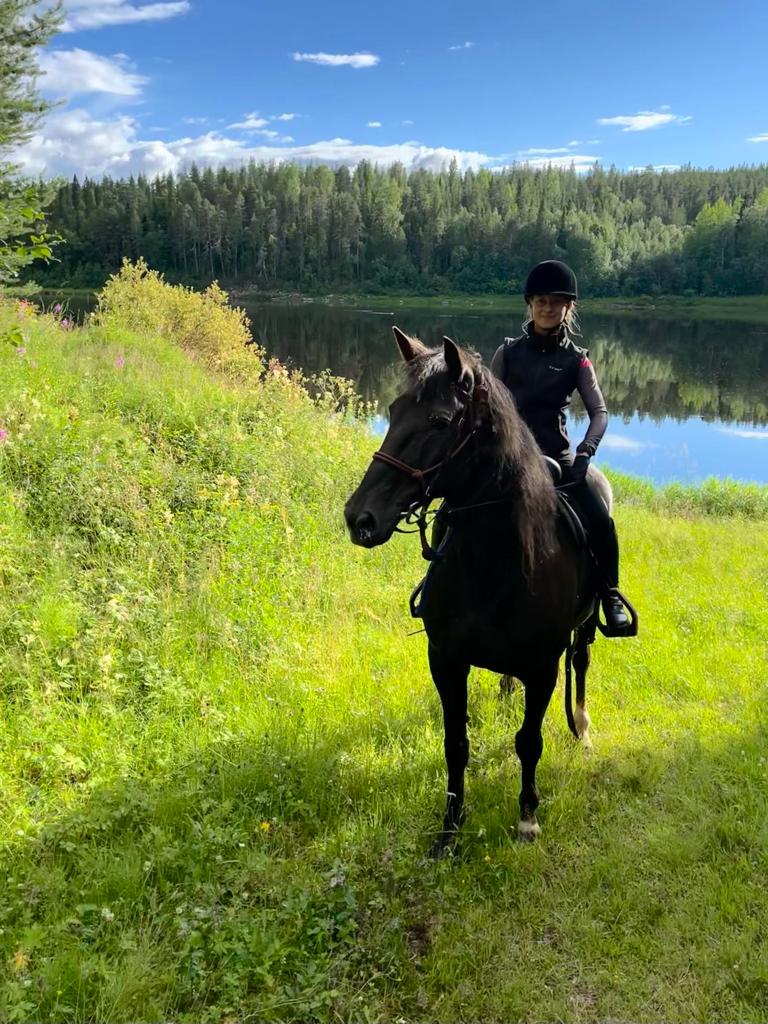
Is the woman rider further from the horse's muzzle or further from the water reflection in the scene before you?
the horse's muzzle

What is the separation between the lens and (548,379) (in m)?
3.99

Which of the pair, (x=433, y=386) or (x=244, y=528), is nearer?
(x=433, y=386)

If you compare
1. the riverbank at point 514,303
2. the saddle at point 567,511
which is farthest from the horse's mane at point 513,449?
the riverbank at point 514,303

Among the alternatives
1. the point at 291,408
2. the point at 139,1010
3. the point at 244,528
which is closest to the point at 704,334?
the point at 291,408

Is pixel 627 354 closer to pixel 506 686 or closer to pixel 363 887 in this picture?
pixel 506 686

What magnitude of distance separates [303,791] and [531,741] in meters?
1.40

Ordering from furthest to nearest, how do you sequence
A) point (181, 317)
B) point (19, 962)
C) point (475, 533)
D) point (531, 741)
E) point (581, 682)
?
point (181, 317) → point (581, 682) → point (531, 741) → point (475, 533) → point (19, 962)

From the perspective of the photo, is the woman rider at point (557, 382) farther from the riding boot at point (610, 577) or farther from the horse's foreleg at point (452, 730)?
the horse's foreleg at point (452, 730)

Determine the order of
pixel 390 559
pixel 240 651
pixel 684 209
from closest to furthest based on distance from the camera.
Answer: pixel 240 651 < pixel 390 559 < pixel 684 209

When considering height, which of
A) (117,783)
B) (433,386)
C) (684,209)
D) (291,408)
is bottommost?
(117,783)

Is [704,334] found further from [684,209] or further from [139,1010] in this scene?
[684,209]

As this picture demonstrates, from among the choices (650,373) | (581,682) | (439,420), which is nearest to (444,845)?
(581,682)

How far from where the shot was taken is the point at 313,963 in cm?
275

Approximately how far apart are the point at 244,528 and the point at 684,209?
494 feet
